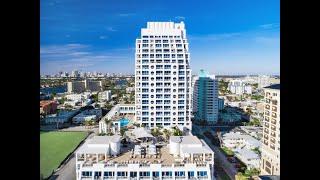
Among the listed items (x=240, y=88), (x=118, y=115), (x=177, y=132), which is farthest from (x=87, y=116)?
(x=240, y=88)

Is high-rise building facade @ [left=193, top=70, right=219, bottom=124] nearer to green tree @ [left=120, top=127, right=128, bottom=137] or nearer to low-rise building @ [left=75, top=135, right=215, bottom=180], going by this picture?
green tree @ [left=120, top=127, right=128, bottom=137]

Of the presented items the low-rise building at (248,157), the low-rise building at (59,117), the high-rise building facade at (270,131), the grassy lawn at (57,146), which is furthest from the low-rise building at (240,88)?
the high-rise building facade at (270,131)

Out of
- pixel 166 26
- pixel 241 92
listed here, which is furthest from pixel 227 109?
pixel 166 26

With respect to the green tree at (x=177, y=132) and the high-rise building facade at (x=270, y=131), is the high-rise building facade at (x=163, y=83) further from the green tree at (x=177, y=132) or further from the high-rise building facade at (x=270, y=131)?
the high-rise building facade at (x=270, y=131)

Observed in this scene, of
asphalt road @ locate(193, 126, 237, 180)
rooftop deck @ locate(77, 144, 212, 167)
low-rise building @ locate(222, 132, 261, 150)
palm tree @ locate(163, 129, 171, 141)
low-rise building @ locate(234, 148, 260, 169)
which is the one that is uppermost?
palm tree @ locate(163, 129, 171, 141)

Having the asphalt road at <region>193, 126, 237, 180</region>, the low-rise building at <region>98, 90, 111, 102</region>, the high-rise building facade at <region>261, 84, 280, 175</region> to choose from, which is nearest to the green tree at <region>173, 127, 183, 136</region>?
the asphalt road at <region>193, 126, 237, 180</region>
